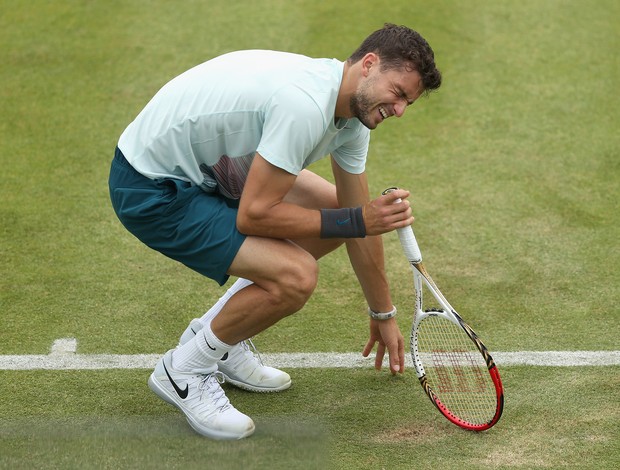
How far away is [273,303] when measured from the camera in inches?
171

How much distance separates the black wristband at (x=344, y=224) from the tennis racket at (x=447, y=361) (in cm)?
17

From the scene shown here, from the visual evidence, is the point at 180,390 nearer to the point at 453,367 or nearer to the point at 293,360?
the point at 293,360

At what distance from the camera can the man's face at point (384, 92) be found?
414cm

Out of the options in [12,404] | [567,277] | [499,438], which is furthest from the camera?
[567,277]

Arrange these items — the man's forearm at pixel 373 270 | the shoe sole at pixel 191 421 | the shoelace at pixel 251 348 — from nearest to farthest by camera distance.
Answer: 1. the shoe sole at pixel 191 421
2. the man's forearm at pixel 373 270
3. the shoelace at pixel 251 348

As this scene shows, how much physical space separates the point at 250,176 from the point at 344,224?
452mm

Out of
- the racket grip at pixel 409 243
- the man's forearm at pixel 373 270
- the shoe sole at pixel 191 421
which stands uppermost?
the racket grip at pixel 409 243

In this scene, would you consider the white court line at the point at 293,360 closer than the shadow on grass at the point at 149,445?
No

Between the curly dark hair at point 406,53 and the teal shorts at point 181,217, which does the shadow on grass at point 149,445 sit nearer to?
the teal shorts at point 181,217

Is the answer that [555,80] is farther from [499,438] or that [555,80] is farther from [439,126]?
[499,438]

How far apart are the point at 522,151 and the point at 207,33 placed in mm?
3034

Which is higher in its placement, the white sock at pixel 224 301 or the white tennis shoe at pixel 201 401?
the white sock at pixel 224 301

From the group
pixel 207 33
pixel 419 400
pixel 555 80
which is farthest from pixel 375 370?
pixel 207 33

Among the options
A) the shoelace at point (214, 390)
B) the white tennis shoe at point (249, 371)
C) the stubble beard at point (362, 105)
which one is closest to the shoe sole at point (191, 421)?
the shoelace at point (214, 390)
